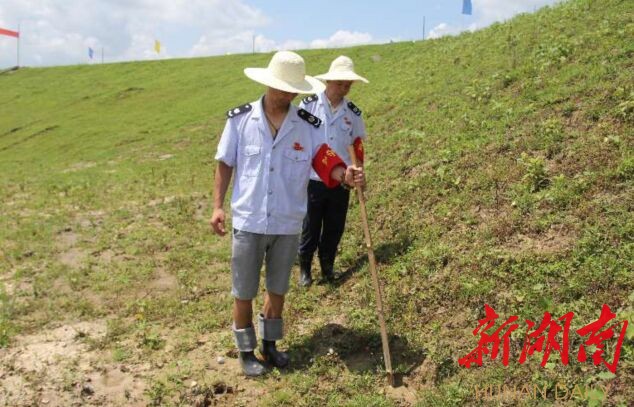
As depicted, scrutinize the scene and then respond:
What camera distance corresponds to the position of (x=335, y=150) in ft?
19.3

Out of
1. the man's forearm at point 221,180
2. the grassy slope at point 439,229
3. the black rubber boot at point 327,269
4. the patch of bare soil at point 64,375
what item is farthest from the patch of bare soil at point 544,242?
the patch of bare soil at point 64,375

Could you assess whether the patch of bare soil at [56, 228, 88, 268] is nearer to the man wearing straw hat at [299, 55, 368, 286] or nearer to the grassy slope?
the grassy slope

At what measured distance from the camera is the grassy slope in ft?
14.6

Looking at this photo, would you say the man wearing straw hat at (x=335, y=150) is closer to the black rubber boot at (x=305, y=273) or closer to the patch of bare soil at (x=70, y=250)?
the black rubber boot at (x=305, y=273)

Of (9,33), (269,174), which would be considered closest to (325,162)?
(269,174)

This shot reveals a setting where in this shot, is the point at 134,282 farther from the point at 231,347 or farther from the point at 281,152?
the point at 281,152

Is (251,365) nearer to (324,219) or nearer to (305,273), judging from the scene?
(305,273)

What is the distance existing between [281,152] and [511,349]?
2.34 meters

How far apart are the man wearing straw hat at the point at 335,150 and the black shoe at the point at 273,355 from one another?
1583 millimetres

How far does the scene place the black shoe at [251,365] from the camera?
4566mm

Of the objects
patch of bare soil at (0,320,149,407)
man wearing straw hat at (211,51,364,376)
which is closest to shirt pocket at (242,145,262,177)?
man wearing straw hat at (211,51,364,376)

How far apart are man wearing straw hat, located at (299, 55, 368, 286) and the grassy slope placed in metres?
0.46

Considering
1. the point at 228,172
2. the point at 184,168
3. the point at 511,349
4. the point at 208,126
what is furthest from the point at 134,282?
the point at 208,126

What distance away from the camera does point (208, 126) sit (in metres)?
20.6
